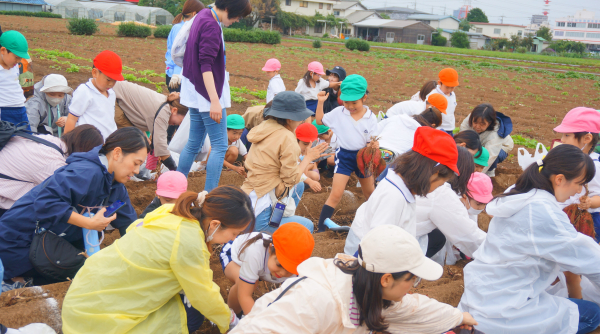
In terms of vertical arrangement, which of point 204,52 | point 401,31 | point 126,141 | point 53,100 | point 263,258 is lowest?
point 263,258

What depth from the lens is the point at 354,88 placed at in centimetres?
424

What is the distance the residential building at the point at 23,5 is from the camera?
4688 centimetres

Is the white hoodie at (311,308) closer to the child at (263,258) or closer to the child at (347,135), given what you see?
the child at (263,258)

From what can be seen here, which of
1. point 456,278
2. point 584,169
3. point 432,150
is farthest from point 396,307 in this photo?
point 456,278

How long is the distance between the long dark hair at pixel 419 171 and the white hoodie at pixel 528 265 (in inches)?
14.6

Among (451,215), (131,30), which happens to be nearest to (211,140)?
(451,215)

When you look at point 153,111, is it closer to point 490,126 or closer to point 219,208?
point 219,208

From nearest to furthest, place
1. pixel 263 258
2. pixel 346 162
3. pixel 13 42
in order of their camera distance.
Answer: pixel 263 258 → pixel 13 42 → pixel 346 162

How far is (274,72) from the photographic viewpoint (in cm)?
667

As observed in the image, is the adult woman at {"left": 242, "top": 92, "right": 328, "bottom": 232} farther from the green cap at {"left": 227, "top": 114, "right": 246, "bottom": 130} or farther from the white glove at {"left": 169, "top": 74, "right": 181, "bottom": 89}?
the white glove at {"left": 169, "top": 74, "right": 181, "bottom": 89}

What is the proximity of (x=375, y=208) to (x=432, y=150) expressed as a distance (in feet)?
1.58

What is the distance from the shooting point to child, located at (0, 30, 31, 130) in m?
4.35

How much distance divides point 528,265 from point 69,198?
8.95ft

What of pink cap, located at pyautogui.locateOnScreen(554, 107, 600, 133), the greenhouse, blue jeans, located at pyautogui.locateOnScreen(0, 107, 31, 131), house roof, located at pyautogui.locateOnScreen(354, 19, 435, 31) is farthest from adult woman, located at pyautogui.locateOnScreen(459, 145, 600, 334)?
house roof, located at pyautogui.locateOnScreen(354, 19, 435, 31)
